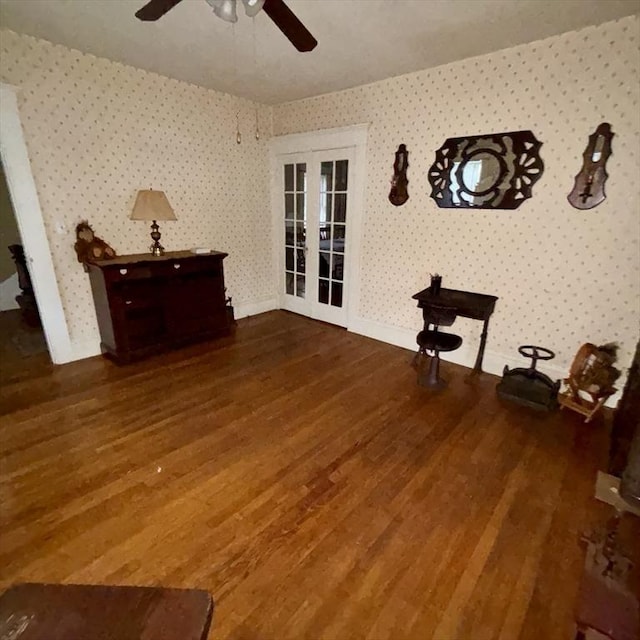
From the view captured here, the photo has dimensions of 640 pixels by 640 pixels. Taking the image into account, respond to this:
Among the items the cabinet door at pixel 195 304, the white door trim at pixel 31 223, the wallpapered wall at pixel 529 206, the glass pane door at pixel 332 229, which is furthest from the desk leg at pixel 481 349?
the white door trim at pixel 31 223

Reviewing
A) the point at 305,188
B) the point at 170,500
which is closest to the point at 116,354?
the point at 170,500

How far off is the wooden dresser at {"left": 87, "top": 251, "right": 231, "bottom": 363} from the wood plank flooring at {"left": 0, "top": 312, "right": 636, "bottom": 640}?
0.46 m

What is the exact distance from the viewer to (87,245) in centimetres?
321

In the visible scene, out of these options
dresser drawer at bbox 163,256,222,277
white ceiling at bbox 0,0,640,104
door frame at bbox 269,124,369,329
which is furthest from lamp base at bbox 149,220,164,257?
door frame at bbox 269,124,369,329

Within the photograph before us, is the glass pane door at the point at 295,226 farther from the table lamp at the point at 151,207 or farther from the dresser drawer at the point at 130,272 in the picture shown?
the dresser drawer at the point at 130,272

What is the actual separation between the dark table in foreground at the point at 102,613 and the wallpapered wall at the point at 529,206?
10.0ft

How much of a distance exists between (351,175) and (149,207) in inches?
81.7

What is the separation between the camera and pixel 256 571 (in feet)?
4.99

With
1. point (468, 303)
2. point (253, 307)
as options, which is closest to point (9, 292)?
point (253, 307)

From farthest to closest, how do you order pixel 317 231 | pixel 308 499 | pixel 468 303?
pixel 317 231 → pixel 468 303 → pixel 308 499

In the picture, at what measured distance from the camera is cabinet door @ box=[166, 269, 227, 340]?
141 inches

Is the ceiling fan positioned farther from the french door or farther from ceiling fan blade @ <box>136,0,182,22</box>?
the french door

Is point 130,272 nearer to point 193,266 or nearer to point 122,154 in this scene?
point 193,266

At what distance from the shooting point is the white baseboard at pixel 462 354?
2.98 metres
